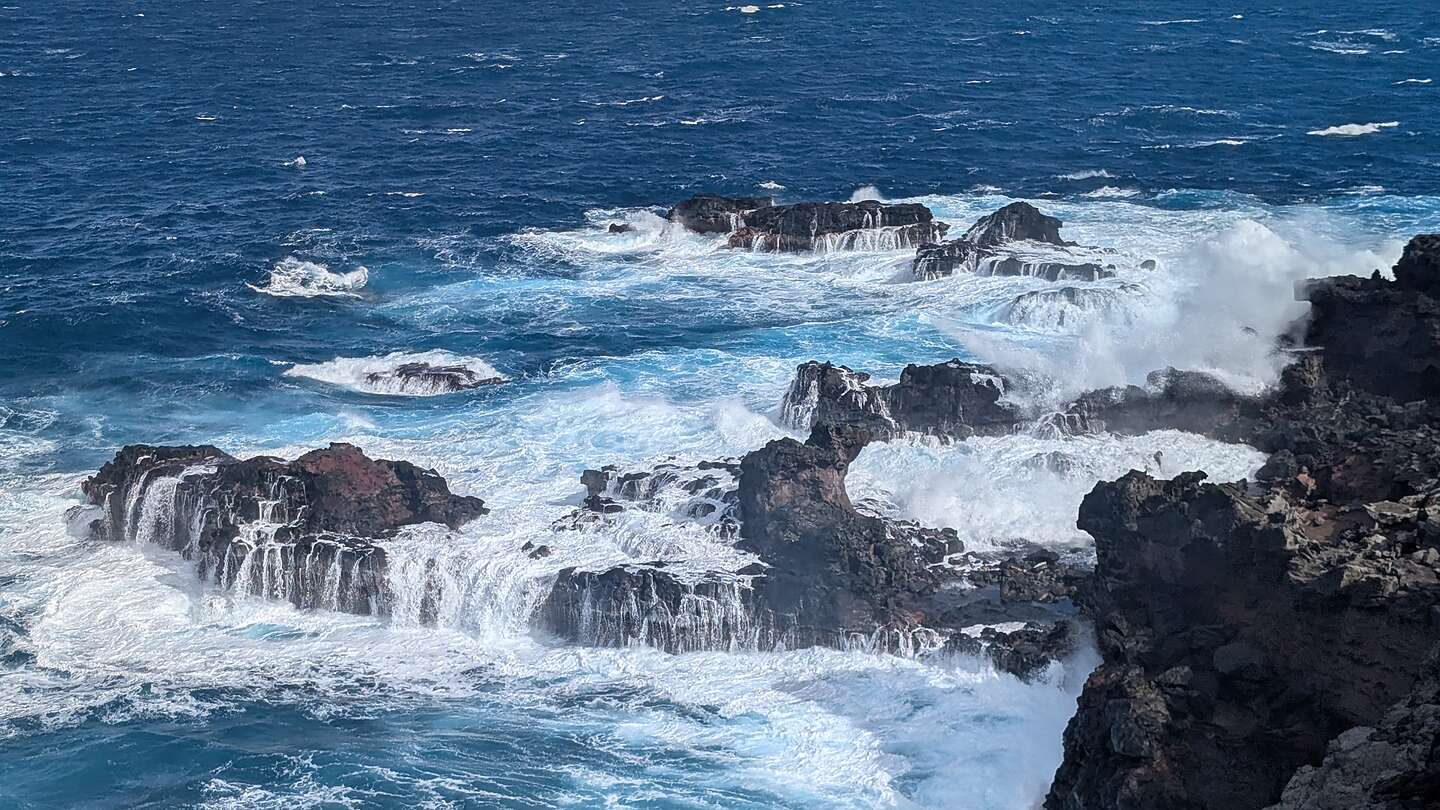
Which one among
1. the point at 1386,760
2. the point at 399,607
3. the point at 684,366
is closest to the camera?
the point at 1386,760

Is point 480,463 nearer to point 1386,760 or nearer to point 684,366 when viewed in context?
point 684,366

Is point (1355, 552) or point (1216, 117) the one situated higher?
point (1216, 117)

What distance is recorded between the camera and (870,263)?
67500mm

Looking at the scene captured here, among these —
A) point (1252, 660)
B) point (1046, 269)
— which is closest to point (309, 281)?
point (1046, 269)

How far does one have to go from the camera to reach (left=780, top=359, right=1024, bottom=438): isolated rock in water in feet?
157

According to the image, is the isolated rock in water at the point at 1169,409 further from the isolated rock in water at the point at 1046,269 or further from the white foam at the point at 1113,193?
the white foam at the point at 1113,193

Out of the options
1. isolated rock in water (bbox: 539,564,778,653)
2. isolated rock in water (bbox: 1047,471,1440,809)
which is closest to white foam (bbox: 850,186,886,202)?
isolated rock in water (bbox: 539,564,778,653)

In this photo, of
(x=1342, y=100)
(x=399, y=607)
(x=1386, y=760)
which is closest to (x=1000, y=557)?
(x=399, y=607)

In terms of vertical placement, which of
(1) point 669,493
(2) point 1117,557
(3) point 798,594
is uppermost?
(2) point 1117,557

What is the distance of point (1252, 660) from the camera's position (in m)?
28.0

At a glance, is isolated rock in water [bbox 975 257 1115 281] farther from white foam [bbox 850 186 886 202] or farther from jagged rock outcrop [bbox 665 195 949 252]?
white foam [bbox 850 186 886 202]

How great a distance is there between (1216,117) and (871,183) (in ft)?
86.7

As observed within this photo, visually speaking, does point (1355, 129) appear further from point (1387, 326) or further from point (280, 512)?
point (280, 512)

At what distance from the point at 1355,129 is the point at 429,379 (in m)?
A: 60.7
